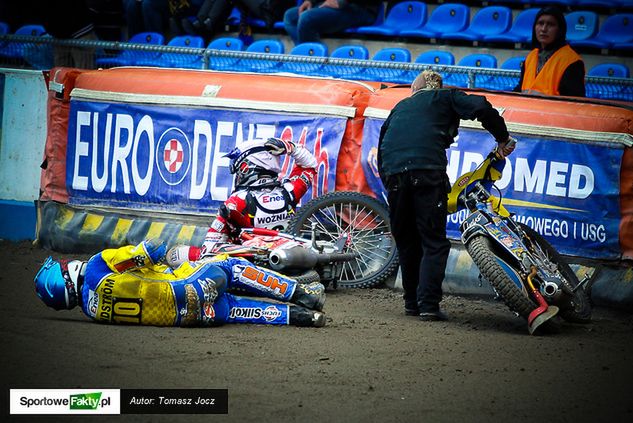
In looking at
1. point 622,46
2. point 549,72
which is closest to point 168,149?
point 549,72

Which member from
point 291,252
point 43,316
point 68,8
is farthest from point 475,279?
point 68,8

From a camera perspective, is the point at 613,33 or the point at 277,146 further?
the point at 613,33

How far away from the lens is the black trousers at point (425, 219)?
8078mm

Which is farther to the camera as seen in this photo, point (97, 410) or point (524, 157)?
point (524, 157)

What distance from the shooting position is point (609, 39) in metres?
13.2

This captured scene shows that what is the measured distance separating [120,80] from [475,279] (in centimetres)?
474

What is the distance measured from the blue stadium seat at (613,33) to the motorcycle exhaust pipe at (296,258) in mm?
5968

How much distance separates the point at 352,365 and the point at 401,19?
914 centimetres

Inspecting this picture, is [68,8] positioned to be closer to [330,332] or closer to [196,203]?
[196,203]

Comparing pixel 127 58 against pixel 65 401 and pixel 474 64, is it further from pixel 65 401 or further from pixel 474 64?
pixel 65 401

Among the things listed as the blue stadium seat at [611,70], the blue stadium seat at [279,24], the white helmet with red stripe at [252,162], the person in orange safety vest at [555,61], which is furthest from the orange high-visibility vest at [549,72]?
the blue stadium seat at [279,24]

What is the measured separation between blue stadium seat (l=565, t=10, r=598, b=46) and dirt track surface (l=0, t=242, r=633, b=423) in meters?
5.89

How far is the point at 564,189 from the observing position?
922 centimetres

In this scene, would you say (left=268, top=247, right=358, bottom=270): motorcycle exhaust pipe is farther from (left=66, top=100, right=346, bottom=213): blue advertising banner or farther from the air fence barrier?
the air fence barrier
